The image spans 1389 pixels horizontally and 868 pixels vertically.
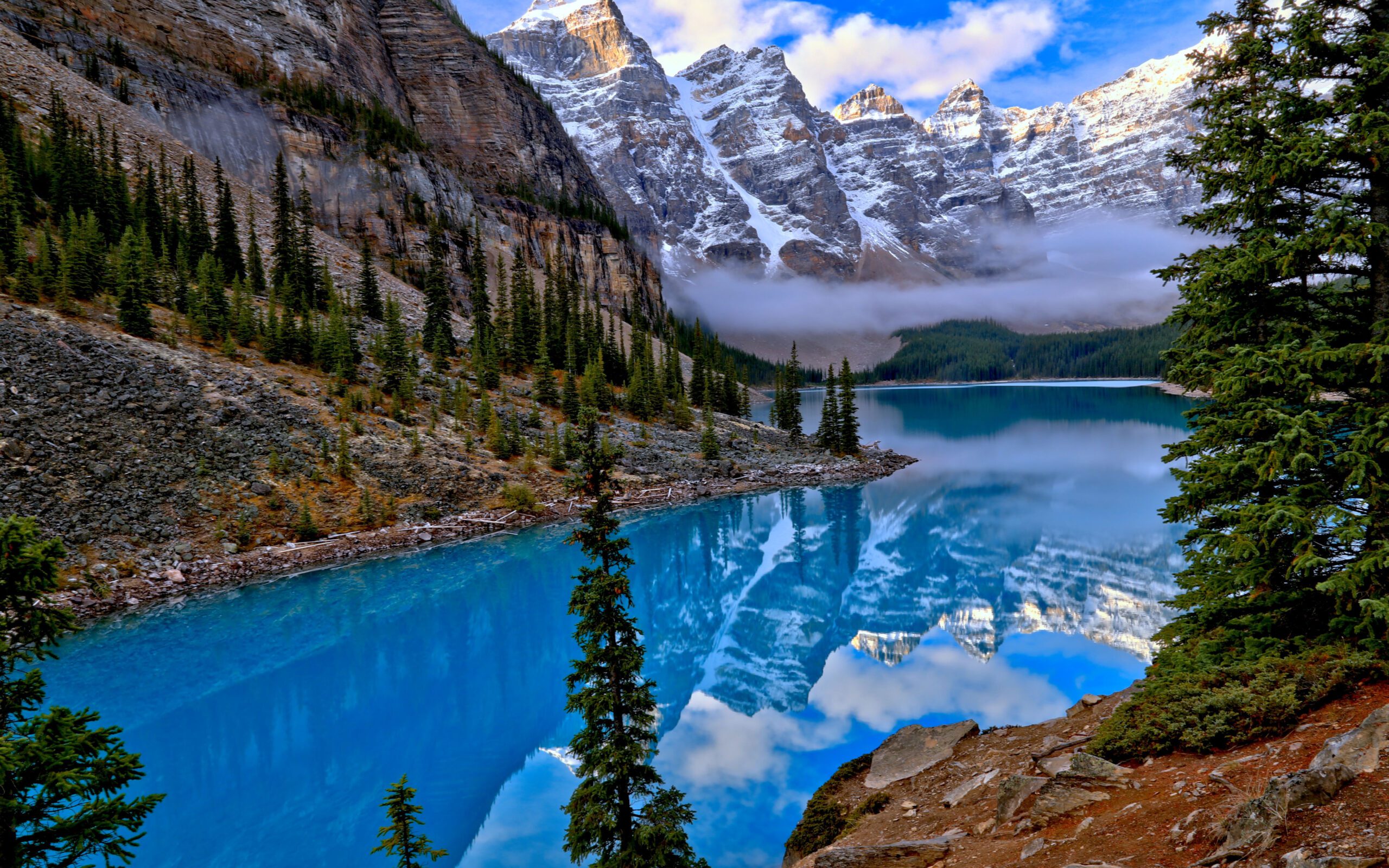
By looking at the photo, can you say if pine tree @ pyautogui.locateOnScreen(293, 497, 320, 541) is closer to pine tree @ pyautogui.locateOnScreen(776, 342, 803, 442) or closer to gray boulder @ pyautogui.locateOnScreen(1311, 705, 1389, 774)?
gray boulder @ pyautogui.locateOnScreen(1311, 705, 1389, 774)

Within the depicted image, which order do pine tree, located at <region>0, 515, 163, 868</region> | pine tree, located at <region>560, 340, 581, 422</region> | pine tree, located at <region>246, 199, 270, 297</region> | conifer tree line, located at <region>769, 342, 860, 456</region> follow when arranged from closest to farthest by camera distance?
pine tree, located at <region>0, 515, 163, 868</region>, pine tree, located at <region>246, 199, 270, 297</region>, pine tree, located at <region>560, 340, 581, 422</region>, conifer tree line, located at <region>769, 342, 860, 456</region>

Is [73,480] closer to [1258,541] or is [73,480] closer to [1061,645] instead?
[1258,541]

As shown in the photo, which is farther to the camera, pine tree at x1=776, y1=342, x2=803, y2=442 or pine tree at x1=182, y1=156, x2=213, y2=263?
pine tree at x1=776, y1=342, x2=803, y2=442

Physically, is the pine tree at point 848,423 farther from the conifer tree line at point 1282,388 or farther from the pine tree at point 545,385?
the conifer tree line at point 1282,388

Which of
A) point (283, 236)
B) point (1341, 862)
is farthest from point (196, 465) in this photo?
point (283, 236)

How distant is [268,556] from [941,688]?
31.9 metres

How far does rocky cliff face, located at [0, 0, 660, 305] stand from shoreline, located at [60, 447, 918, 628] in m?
61.6

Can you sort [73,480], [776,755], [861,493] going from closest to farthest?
[776,755] → [73,480] → [861,493]

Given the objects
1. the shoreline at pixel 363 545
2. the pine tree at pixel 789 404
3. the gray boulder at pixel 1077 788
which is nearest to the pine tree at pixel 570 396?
the shoreline at pixel 363 545

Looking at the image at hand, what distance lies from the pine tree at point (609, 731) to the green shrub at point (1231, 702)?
6.53 meters

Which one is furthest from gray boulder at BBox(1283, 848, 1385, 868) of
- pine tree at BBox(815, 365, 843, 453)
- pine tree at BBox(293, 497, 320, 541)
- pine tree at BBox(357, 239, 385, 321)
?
pine tree at BBox(357, 239, 385, 321)

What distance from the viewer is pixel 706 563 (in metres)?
37.9

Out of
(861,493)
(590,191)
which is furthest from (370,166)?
(861,493)

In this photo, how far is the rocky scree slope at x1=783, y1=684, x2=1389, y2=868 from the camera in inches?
191
